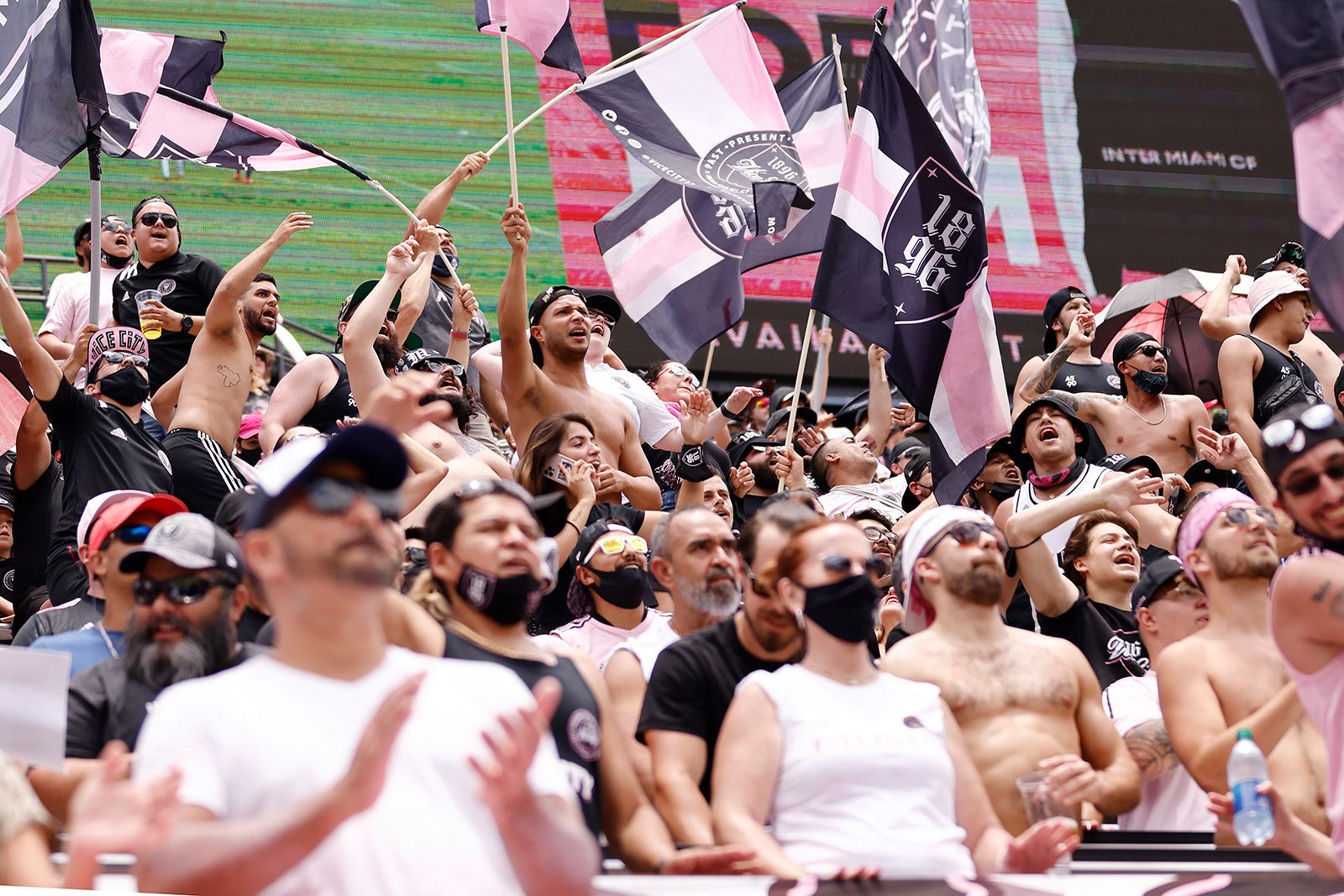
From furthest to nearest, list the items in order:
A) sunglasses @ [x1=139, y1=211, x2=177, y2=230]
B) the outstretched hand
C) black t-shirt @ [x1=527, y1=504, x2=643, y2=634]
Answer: sunglasses @ [x1=139, y1=211, x2=177, y2=230] < the outstretched hand < black t-shirt @ [x1=527, y1=504, x2=643, y2=634]

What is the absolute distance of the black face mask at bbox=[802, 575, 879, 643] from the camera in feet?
14.4

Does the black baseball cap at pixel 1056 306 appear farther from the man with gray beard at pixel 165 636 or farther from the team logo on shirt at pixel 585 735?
the man with gray beard at pixel 165 636

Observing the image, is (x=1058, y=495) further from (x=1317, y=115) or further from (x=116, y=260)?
(x=116, y=260)

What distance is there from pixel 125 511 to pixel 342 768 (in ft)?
7.10

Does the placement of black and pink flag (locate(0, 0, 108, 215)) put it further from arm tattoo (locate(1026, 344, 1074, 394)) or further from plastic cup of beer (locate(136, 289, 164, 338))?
arm tattoo (locate(1026, 344, 1074, 394))

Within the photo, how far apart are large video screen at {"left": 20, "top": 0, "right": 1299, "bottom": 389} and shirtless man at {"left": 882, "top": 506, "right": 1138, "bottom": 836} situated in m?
10.4

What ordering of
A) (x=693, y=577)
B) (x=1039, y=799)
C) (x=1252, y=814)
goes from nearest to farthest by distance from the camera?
(x=1252, y=814) → (x=1039, y=799) → (x=693, y=577)

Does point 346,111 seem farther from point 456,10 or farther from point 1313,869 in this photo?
point 1313,869

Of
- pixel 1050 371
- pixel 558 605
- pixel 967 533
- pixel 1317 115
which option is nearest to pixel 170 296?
pixel 558 605

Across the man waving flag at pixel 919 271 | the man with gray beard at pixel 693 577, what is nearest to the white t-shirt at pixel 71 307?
the man waving flag at pixel 919 271

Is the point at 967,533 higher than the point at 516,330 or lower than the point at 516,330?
lower

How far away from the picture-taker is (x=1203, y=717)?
5.00 metres

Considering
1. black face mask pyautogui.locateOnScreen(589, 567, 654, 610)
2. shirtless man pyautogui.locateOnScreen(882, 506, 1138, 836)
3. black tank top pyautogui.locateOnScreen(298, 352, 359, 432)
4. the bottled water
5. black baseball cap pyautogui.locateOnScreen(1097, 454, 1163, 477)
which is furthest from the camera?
black tank top pyautogui.locateOnScreen(298, 352, 359, 432)

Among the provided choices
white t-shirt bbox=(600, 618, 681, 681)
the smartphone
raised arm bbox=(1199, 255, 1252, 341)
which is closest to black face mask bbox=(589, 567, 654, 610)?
white t-shirt bbox=(600, 618, 681, 681)
